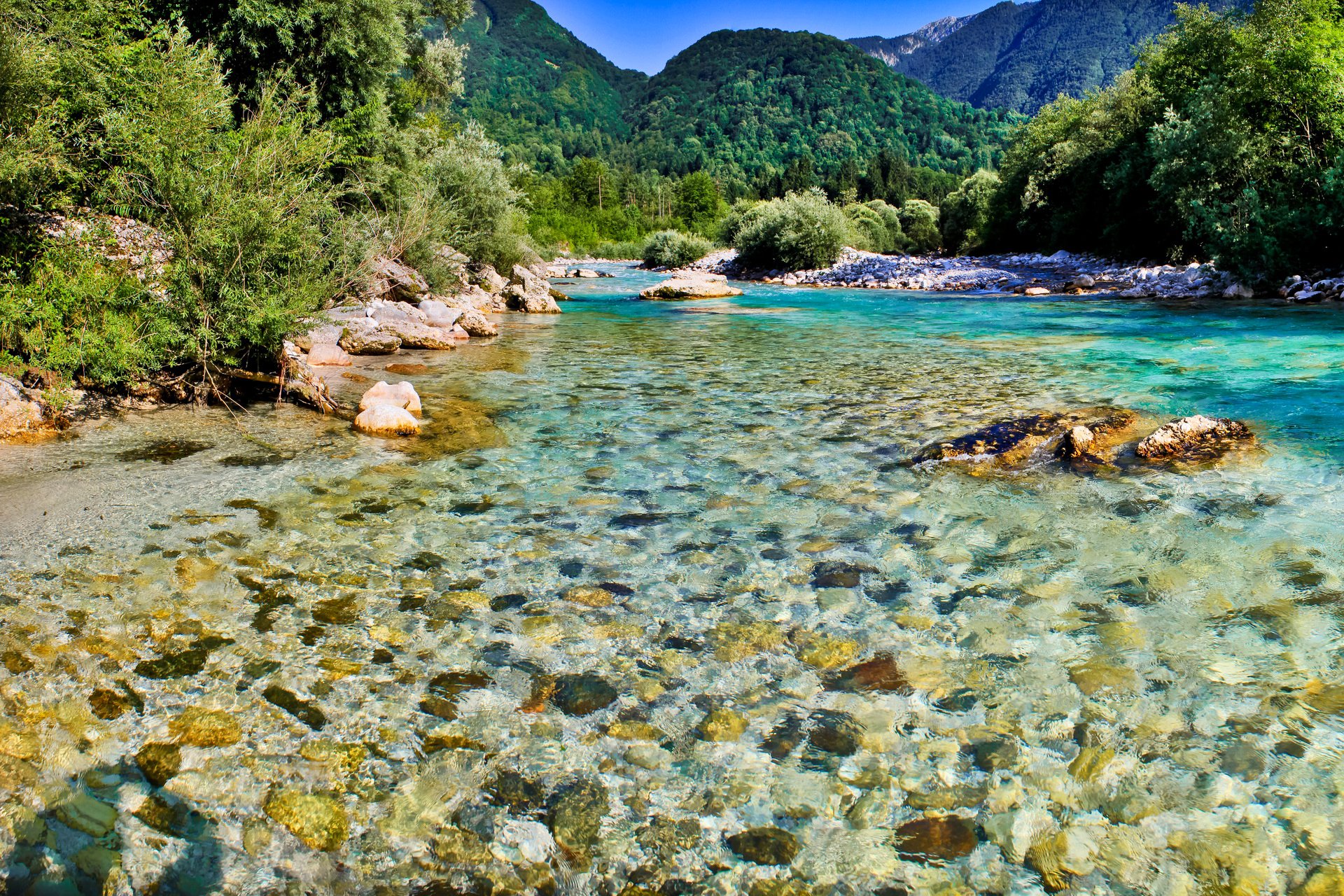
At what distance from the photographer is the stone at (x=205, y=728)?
2.73 meters

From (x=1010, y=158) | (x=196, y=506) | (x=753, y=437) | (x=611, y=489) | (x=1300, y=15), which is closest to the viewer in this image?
(x=196, y=506)

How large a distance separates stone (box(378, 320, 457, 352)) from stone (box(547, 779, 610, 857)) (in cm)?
1190

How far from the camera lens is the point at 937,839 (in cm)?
238

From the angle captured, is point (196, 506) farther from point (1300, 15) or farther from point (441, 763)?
point (1300, 15)

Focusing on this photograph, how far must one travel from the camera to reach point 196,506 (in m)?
5.00

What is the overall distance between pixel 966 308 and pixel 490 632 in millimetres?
20980

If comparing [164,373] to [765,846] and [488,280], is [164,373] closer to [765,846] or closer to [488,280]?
[765,846]

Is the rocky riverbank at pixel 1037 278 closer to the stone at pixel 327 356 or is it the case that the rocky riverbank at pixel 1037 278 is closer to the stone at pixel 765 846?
the stone at pixel 327 356

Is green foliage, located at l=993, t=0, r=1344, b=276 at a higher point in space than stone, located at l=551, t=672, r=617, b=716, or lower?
higher

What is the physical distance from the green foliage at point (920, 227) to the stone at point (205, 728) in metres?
73.9

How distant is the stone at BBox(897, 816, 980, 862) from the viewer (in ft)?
7.61

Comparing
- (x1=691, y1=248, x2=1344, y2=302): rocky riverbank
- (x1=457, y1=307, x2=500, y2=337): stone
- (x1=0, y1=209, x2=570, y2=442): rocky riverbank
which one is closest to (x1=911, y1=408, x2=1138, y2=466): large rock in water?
(x1=0, y1=209, x2=570, y2=442): rocky riverbank

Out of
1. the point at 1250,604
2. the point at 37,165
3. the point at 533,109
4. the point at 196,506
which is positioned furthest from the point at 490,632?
the point at 533,109

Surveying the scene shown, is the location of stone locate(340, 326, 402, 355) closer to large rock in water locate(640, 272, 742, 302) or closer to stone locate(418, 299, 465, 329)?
stone locate(418, 299, 465, 329)
